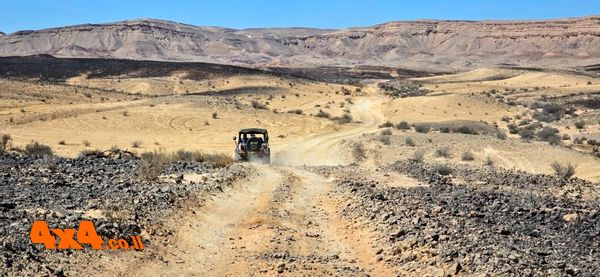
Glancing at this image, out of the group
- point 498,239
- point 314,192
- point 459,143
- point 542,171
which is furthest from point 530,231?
point 459,143

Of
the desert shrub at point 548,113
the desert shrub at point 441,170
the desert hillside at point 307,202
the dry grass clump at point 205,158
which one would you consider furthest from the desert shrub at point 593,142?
the dry grass clump at point 205,158

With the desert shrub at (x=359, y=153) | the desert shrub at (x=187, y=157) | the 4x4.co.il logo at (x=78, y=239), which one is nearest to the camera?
the 4x4.co.il logo at (x=78, y=239)

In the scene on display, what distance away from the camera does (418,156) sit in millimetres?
28969

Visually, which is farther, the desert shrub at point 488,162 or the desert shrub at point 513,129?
the desert shrub at point 513,129

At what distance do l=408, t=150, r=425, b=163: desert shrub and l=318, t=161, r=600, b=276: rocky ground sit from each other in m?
10.0

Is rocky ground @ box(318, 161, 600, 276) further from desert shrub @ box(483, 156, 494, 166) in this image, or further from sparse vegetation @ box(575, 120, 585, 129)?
sparse vegetation @ box(575, 120, 585, 129)

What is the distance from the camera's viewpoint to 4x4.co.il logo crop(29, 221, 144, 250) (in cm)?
912

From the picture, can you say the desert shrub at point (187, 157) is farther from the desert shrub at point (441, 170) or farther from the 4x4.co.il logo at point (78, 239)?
the 4x4.co.il logo at point (78, 239)

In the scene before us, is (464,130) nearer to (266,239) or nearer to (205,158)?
(205,158)

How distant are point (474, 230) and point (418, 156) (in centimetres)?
1862

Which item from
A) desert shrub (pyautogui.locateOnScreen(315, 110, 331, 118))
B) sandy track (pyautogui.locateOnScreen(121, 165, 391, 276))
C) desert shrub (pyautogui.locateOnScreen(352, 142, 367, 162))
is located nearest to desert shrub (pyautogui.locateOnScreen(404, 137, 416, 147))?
desert shrub (pyautogui.locateOnScreen(352, 142, 367, 162))

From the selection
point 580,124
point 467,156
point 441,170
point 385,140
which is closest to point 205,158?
point 441,170

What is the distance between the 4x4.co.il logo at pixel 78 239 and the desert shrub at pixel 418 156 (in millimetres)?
18969

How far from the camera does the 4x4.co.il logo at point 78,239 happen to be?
9117 mm
